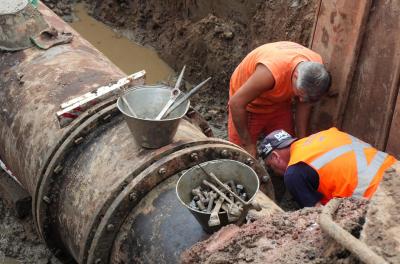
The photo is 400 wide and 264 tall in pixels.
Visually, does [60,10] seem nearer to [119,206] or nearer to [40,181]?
[40,181]

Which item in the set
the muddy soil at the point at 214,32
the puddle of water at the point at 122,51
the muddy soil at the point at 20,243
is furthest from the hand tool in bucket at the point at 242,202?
the puddle of water at the point at 122,51

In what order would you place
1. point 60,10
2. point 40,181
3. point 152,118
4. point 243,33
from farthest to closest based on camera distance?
point 60,10 → point 243,33 → point 40,181 → point 152,118

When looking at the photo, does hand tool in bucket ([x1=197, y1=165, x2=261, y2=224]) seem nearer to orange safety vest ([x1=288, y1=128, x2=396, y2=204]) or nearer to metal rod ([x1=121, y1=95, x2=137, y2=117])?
metal rod ([x1=121, y1=95, x2=137, y2=117])

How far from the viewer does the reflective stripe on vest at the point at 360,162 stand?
11.8 feet

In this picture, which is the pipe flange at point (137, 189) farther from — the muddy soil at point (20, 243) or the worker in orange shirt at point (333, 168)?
the muddy soil at point (20, 243)

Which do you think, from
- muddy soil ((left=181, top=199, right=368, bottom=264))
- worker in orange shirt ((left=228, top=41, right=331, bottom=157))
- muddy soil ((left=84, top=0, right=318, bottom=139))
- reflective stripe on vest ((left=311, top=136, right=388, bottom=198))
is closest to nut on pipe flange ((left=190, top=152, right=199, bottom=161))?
muddy soil ((left=181, top=199, right=368, bottom=264))

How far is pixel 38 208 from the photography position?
3715 millimetres

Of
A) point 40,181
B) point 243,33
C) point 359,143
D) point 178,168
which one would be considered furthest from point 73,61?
point 243,33

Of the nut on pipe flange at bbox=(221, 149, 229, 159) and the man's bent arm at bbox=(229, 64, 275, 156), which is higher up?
the nut on pipe flange at bbox=(221, 149, 229, 159)

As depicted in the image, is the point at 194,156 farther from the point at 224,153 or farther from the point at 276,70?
the point at 276,70

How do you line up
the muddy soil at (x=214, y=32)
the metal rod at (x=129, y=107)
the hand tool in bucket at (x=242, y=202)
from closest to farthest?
the hand tool in bucket at (x=242, y=202)
the metal rod at (x=129, y=107)
the muddy soil at (x=214, y=32)

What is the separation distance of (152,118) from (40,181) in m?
0.90

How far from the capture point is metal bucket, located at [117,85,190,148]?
10.4 feet

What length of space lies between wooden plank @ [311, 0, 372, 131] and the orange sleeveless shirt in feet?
0.46
